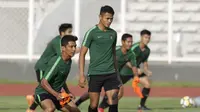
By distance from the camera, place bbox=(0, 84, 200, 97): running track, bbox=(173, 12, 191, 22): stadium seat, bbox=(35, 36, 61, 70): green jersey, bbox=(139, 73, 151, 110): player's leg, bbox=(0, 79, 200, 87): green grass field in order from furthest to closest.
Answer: bbox=(173, 12, 191, 22): stadium seat < bbox=(0, 79, 200, 87): green grass field < bbox=(0, 84, 200, 97): running track < bbox=(139, 73, 151, 110): player's leg < bbox=(35, 36, 61, 70): green jersey

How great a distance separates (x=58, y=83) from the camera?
12742mm

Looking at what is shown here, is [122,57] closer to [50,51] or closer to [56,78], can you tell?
[50,51]

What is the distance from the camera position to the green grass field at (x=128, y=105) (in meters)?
18.2

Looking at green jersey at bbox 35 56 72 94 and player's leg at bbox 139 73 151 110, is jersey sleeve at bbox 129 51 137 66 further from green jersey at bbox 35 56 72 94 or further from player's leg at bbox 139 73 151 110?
green jersey at bbox 35 56 72 94

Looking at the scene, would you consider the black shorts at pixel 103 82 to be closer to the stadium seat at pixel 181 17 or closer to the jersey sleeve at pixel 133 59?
the jersey sleeve at pixel 133 59

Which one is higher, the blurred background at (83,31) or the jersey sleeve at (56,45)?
the jersey sleeve at (56,45)

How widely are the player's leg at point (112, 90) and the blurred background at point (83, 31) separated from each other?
1464cm

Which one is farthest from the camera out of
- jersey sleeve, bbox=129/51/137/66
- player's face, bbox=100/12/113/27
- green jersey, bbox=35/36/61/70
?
jersey sleeve, bbox=129/51/137/66

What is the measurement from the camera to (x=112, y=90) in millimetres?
13812

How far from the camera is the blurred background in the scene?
2893 cm

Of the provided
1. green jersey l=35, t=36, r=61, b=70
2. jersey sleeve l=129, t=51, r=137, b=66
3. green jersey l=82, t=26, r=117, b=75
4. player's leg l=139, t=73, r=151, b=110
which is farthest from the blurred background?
green jersey l=82, t=26, r=117, b=75

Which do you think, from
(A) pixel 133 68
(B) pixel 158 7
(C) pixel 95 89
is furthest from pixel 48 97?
(B) pixel 158 7

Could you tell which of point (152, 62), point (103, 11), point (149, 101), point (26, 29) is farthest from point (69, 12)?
point (103, 11)

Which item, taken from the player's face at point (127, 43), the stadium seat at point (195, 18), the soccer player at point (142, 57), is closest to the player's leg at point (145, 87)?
the soccer player at point (142, 57)
